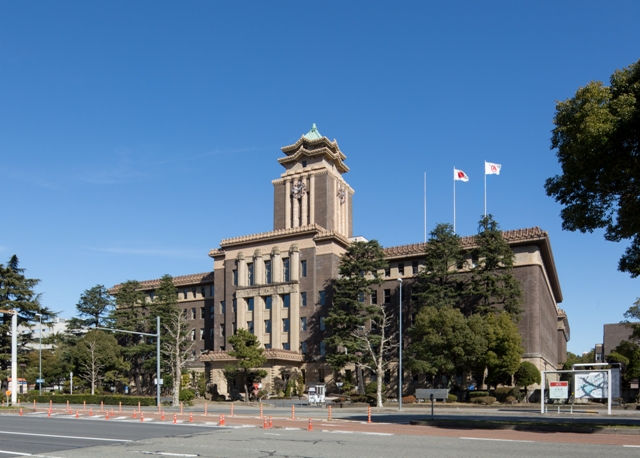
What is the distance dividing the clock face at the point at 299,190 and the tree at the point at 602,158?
56.3 m

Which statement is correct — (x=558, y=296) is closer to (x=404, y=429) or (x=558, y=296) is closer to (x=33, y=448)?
(x=404, y=429)

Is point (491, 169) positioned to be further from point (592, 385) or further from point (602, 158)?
point (602, 158)

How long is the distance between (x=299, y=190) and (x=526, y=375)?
120 feet

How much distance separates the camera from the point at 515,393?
182 ft

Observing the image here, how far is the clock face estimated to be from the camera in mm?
81188

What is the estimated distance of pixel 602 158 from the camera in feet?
74.2

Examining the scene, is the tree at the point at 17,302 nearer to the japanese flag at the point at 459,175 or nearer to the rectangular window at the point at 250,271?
the rectangular window at the point at 250,271

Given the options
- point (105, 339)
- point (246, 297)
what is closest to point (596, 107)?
point (246, 297)

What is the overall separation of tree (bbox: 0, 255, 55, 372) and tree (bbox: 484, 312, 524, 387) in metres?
51.2

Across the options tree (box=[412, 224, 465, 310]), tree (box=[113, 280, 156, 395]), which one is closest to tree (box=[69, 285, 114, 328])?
tree (box=[113, 280, 156, 395])

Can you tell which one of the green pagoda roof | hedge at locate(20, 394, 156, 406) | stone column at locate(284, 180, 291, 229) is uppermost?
the green pagoda roof

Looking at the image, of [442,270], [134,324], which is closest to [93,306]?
[134,324]

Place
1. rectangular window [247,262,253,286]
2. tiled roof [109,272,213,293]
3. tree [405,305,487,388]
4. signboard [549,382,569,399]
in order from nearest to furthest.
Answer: signboard [549,382,569,399] → tree [405,305,487,388] → rectangular window [247,262,253,286] → tiled roof [109,272,213,293]

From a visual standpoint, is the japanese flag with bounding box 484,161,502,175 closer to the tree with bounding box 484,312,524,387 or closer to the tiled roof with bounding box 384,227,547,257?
the tiled roof with bounding box 384,227,547,257
